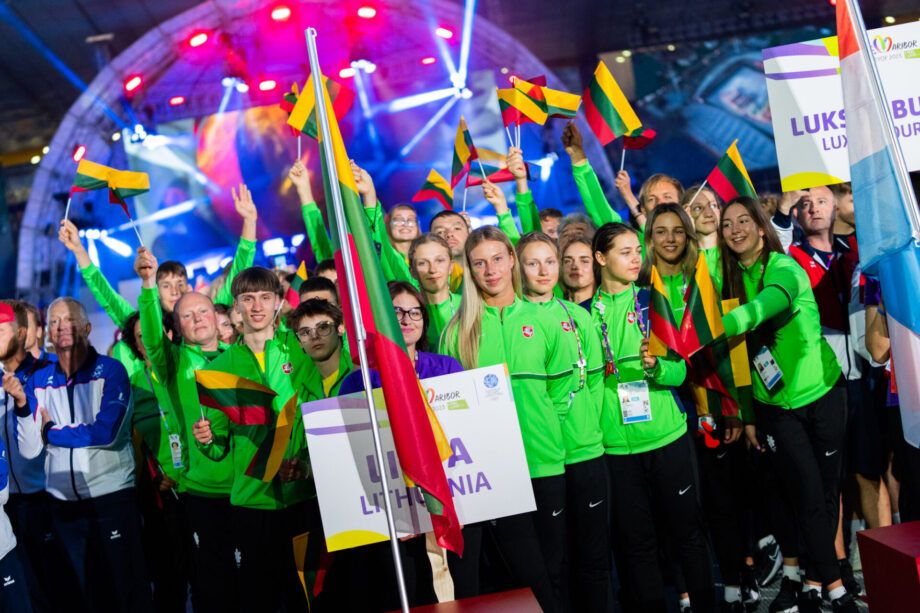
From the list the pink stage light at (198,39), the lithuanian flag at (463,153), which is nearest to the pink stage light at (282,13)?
the pink stage light at (198,39)

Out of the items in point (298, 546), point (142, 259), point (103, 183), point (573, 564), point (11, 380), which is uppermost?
point (103, 183)

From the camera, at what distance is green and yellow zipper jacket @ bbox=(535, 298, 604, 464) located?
416cm

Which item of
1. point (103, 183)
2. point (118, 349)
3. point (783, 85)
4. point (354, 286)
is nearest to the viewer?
point (354, 286)

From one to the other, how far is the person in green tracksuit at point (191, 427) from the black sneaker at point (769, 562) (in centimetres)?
280

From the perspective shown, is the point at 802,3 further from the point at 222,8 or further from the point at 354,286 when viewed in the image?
the point at 354,286

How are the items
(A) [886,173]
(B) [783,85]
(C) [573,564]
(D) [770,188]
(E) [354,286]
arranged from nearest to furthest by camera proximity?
(E) [354,286], (A) [886,173], (C) [573,564], (B) [783,85], (D) [770,188]

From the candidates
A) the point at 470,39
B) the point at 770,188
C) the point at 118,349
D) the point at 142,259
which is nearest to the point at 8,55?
the point at 470,39

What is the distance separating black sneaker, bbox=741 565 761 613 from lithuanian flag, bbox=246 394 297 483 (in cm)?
235

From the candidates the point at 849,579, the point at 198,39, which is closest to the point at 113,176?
the point at 849,579

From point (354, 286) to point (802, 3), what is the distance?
991 centimetres

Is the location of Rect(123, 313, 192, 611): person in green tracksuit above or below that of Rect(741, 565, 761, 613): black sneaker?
above

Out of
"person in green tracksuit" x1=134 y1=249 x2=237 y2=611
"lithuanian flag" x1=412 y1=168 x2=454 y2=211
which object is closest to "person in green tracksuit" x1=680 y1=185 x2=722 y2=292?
"lithuanian flag" x1=412 y1=168 x2=454 y2=211

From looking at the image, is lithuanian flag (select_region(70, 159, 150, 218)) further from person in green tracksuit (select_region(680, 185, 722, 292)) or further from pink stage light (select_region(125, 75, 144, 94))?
pink stage light (select_region(125, 75, 144, 94))

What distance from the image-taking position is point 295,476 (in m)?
4.36
